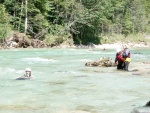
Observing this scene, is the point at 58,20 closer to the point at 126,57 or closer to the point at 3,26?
the point at 3,26

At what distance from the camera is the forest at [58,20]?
4817 centimetres

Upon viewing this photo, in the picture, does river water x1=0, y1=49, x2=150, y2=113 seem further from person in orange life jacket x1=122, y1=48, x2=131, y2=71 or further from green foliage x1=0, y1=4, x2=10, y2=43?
green foliage x1=0, y1=4, x2=10, y2=43

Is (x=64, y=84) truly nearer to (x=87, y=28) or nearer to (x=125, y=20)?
(x=87, y=28)

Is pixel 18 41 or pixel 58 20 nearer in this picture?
pixel 18 41

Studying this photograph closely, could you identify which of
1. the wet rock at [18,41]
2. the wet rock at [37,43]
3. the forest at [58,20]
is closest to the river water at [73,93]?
the wet rock at [18,41]

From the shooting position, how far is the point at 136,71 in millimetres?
18688

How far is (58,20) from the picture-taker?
55375 millimetres

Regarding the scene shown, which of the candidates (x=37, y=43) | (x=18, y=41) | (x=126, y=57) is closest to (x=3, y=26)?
(x=18, y=41)

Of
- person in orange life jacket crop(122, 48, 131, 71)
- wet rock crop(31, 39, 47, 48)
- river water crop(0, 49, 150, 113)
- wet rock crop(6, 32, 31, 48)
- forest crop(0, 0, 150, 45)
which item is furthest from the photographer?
forest crop(0, 0, 150, 45)

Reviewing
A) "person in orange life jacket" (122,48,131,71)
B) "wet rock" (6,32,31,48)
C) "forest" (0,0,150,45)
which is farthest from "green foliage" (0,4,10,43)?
"person in orange life jacket" (122,48,131,71)

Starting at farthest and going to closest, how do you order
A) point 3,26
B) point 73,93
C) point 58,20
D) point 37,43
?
1. point 58,20
2. point 37,43
3. point 3,26
4. point 73,93

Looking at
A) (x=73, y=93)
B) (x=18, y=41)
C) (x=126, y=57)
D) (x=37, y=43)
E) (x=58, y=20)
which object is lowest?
(x=73, y=93)

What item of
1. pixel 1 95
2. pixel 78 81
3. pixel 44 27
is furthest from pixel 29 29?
pixel 1 95

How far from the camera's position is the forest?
4817 centimetres
